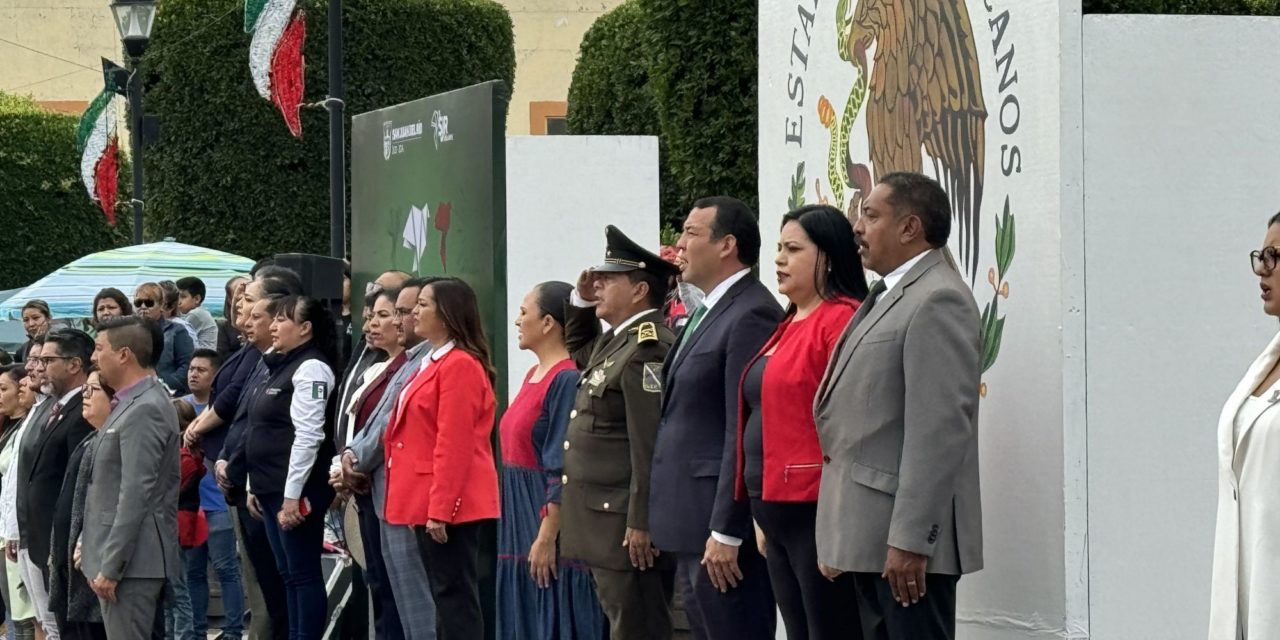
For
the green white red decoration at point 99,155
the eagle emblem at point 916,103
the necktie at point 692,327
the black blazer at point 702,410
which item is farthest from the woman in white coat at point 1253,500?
the green white red decoration at point 99,155

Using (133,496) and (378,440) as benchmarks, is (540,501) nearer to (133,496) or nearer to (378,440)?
(378,440)

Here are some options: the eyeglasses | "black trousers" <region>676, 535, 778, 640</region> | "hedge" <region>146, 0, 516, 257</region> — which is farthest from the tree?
"hedge" <region>146, 0, 516, 257</region>

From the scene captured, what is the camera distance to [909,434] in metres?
5.36

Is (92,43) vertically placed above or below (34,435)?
above

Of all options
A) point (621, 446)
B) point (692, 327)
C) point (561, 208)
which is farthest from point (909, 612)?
point (561, 208)

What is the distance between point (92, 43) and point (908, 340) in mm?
35974

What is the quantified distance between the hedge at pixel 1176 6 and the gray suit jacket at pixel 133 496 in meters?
5.80

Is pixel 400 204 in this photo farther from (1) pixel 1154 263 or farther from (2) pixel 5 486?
(1) pixel 1154 263

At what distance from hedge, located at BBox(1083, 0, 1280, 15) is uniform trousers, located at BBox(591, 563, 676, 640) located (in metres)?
5.21

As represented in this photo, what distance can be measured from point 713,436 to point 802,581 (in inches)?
36.6

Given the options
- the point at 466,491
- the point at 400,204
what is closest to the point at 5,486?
the point at 400,204

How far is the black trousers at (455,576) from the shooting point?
8.48 m

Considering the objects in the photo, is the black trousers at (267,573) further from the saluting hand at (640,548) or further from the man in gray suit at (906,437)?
the man in gray suit at (906,437)

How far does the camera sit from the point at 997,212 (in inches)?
239
